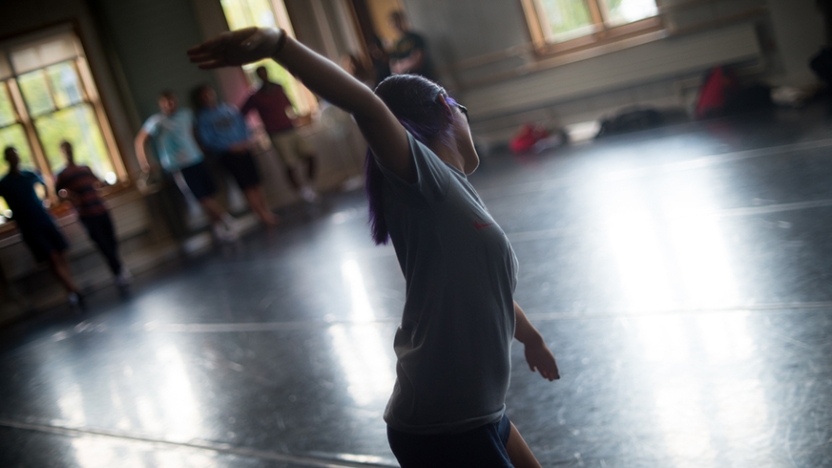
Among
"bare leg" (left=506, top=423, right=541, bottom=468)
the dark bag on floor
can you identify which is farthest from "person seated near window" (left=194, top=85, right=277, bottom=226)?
"bare leg" (left=506, top=423, right=541, bottom=468)

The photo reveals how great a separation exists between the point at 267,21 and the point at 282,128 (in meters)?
2.11

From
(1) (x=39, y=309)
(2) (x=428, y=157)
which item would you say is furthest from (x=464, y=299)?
(1) (x=39, y=309)

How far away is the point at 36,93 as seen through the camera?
8375 millimetres

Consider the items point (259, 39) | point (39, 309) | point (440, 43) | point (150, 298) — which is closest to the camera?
point (259, 39)

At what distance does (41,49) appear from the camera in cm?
846

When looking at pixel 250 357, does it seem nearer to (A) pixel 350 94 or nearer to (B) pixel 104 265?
(A) pixel 350 94

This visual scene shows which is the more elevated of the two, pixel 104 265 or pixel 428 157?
pixel 428 157

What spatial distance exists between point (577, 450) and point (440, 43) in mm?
8117

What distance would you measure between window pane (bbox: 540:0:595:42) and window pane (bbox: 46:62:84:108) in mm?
5449

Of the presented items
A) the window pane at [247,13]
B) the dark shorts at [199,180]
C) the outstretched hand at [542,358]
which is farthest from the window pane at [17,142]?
the outstretched hand at [542,358]

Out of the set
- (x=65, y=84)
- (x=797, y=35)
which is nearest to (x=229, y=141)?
(x=65, y=84)

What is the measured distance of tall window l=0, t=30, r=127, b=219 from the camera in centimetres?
821

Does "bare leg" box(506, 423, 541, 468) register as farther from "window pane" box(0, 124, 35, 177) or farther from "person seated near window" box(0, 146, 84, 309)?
"window pane" box(0, 124, 35, 177)

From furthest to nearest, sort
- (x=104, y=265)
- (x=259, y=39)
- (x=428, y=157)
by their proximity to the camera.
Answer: (x=104, y=265) → (x=428, y=157) → (x=259, y=39)
